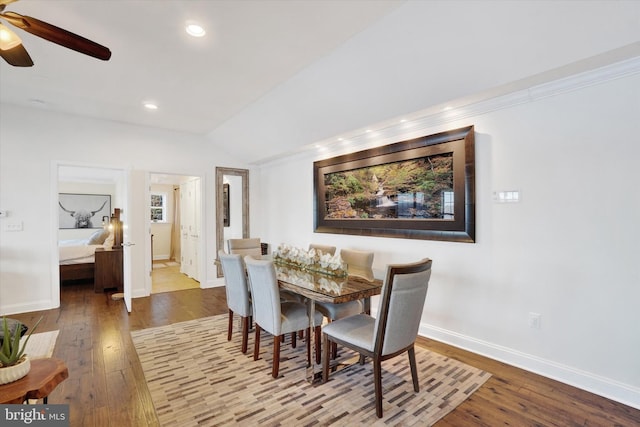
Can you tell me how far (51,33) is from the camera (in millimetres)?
1878

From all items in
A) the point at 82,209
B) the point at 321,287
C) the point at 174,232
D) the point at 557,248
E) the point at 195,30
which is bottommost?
the point at 321,287

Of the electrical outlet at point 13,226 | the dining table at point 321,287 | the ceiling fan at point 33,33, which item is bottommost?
the dining table at point 321,287

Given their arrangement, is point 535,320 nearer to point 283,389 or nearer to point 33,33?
point 283,389

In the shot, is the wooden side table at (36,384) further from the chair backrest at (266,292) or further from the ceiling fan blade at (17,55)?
the ceiling fan blade at (17,55)

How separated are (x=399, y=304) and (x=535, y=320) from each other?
1.48 m

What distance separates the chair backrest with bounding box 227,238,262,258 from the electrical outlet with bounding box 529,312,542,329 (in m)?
3.12

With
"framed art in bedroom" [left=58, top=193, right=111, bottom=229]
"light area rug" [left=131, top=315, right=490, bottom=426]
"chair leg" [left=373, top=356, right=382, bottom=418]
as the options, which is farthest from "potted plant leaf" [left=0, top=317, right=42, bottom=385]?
"framed art in bedroom" [left=58, top=193, right=111, bottom=229]

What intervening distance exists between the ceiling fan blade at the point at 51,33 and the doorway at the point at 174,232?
12.1 ft

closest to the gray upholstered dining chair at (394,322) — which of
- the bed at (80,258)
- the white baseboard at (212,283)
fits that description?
the white baseboard at (212,283)

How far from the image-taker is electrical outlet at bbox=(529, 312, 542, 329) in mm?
2594

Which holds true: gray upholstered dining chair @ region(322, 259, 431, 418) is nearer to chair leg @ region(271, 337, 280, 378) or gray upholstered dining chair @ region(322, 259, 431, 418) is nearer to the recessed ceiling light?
chair leg @ region(271, 337, 280, 378)

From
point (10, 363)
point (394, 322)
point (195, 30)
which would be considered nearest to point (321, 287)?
point (394, 322)

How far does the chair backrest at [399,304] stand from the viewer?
1987mm

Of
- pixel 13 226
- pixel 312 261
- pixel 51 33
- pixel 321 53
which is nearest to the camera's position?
pixel 51 33
